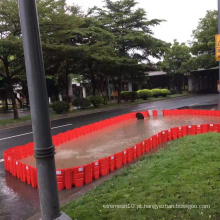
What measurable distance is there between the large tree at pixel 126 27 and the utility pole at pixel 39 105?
23384mm

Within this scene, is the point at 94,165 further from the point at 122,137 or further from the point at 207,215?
the point at 122,137

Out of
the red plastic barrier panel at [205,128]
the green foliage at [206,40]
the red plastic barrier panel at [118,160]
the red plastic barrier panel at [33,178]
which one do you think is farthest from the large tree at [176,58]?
the red plastic barrier panel at [33,178]

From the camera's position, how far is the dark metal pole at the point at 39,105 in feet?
9.23

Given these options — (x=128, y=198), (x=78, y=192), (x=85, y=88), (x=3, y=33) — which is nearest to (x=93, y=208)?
(x=128, y=198)

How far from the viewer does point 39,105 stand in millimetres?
2902

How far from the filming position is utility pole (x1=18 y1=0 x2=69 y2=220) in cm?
281

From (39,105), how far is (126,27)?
26993mm

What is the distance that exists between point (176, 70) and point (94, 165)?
37118mm

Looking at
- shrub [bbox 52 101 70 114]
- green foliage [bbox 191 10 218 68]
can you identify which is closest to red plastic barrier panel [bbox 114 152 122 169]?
shrub [bbox 52 101 70 114]

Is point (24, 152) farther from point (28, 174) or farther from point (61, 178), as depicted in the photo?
point (61, 178)

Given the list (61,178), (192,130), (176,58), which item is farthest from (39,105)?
(176,58)

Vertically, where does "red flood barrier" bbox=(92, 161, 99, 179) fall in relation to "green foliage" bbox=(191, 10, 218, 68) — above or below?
below

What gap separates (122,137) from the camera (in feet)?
35.0

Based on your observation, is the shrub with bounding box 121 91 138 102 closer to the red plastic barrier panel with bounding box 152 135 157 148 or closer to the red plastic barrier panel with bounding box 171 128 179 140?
the red plastic barrier panel with bounding box 171 128 179 140
